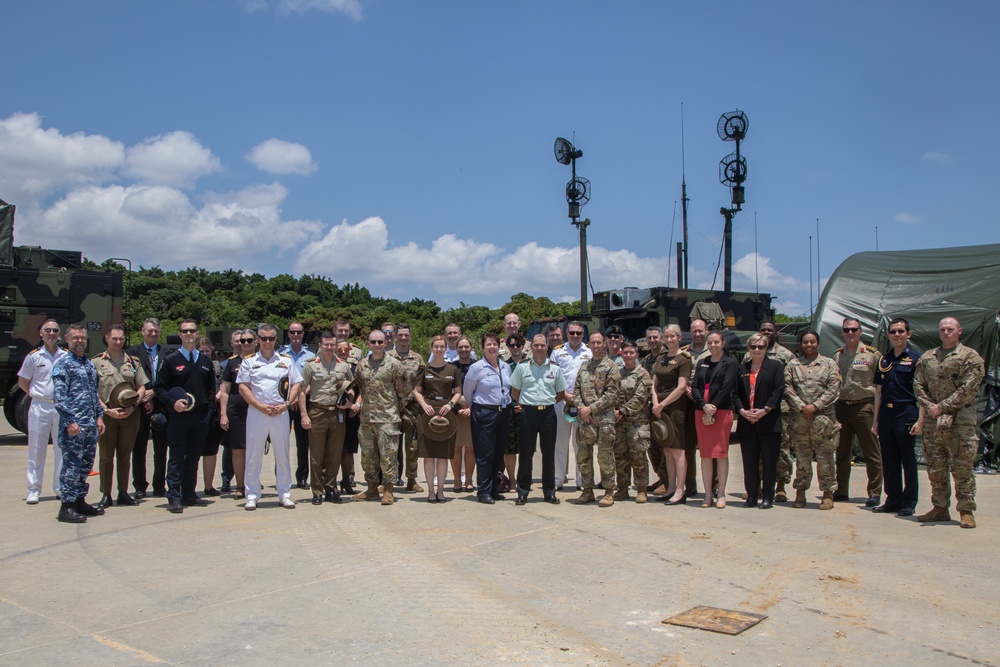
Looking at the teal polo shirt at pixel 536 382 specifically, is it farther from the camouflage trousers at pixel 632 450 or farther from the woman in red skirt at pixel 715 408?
the woman in red skirt at pixel 715 408

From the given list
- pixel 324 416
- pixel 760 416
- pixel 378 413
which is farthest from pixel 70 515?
pixel 760 416

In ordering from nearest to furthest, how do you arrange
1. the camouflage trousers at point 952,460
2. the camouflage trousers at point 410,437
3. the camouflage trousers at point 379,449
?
1. the camouflage trousers at point 952,460
2. the camouflage trousers at point 379,449
3. the camouflage trousers at point 410,437

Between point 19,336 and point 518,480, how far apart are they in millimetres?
10351

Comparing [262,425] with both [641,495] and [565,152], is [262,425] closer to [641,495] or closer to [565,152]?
[641,495]

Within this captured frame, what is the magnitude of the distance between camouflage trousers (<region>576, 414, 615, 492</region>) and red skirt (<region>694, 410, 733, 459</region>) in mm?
880

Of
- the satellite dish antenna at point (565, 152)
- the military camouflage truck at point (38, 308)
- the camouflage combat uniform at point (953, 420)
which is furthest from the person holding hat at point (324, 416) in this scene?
the satellite dish antenna at point (565, 152)

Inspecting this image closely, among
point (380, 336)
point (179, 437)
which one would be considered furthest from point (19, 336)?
point (380, 336)

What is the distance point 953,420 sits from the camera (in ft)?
23.4

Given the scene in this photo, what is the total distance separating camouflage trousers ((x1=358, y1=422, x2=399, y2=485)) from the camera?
26.7ft

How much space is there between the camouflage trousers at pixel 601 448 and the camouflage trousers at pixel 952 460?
281 centimetres

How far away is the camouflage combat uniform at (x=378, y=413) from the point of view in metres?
8.22

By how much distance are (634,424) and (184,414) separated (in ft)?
14.4

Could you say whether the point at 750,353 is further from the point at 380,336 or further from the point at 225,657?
the point at 225,657

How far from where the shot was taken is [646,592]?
16.9 feet
